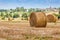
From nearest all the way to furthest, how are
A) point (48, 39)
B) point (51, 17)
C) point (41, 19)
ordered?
point (48, 39), point (41, 19), point (51, 17)

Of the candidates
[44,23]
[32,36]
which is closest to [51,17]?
[44,23]

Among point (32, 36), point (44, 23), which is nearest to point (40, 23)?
point (44, 23)

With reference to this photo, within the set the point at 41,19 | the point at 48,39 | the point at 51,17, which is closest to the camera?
the point at 48,39

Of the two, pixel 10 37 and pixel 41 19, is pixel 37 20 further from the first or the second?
pixel 10 37

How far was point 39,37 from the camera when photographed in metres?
13.0

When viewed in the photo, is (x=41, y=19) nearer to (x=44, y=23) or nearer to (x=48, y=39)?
(x=44, y=23)

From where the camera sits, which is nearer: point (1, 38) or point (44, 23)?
point (1, 38)

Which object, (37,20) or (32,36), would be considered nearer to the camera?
(32,36)

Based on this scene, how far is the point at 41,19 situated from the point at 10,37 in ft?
20.1

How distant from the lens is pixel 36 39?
41.5 ft

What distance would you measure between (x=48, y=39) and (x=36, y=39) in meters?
0.56

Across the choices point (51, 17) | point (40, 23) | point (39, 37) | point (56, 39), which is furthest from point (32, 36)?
point (51, 17)

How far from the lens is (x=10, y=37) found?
42.7 ft

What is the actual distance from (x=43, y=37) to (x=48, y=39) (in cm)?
56
